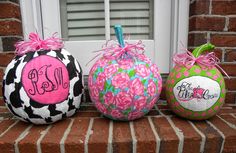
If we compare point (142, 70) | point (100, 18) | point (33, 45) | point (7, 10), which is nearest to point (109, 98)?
point (142, 70)

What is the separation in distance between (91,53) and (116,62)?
1.24 feet

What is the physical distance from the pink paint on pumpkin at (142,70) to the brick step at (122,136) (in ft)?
0.71

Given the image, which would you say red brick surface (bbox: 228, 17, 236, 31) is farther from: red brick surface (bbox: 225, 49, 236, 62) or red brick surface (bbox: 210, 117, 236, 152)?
red brick surface (bbox: 210, 117, 236, 152)

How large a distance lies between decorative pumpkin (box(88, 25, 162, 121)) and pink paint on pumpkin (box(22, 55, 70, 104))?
0.13 metres

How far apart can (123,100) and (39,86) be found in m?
0.32

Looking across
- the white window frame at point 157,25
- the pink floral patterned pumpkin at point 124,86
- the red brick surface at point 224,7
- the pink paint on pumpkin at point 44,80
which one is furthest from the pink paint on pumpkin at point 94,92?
the red brick surface at point 224,7

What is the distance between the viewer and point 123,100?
759 mm

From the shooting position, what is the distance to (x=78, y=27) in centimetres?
115

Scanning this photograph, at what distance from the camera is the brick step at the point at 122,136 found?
71cm

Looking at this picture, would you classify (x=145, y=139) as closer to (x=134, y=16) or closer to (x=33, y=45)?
(x=33, y=45)

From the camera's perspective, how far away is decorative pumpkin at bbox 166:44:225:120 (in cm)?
78

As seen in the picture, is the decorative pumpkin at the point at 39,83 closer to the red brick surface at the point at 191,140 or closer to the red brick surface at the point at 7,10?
the red brick surface at the point at 7,10

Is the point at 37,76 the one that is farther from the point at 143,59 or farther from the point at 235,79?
the point at 235,79

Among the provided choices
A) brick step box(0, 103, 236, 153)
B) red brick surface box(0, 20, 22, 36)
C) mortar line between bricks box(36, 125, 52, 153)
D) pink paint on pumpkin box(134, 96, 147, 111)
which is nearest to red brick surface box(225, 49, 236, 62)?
brick step box(0, 103, 236, 153)
